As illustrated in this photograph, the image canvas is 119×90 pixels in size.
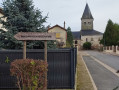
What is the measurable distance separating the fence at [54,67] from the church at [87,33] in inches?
3432

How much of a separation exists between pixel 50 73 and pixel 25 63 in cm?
258

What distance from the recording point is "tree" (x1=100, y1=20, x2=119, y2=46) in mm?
65500

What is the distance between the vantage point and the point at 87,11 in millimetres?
108000

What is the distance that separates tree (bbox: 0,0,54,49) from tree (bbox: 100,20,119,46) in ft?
191

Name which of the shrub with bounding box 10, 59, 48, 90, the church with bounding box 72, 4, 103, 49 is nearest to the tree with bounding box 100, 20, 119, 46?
the church with bounding box 72, 4, 103, 49

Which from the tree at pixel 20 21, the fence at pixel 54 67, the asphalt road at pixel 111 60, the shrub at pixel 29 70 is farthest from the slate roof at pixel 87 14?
the shrub at pixel 29 70

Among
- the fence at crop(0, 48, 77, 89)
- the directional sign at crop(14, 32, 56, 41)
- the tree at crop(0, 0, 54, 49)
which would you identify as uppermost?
the tree at crop(0, 0, 54, 49)

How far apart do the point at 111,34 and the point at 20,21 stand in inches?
2382

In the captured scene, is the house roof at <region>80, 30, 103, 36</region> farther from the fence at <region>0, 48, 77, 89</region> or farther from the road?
the fence at <region>0, 48, 77, 89</region>

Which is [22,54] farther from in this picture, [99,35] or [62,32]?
[99,35]

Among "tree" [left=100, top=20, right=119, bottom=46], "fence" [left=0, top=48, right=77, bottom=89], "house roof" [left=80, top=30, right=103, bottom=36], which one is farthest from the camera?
"house roof" [left=80, top=30, right=103, bottom=36]

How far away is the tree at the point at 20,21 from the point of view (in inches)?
395

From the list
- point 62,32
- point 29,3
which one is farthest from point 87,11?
point 29,3

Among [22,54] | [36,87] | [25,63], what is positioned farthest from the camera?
[22,54]
